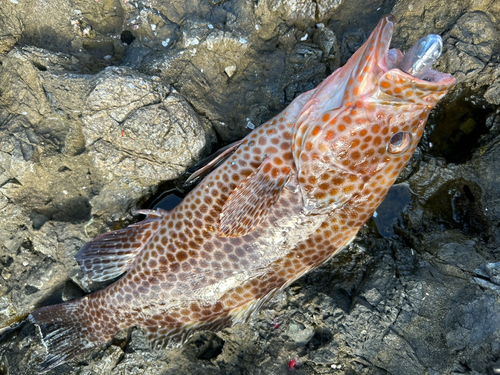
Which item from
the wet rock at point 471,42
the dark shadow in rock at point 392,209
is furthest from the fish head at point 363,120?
the wet rock at point 471,42

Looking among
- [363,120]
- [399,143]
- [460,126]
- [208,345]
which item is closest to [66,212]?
[208,345]

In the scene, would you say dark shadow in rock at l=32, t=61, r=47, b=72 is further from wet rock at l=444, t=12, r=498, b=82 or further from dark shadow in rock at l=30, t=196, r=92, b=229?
wet rock at l=444, t=12, r=498, b=82

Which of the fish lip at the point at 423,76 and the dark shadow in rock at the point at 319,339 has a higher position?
the fish lip at the point at 423,76

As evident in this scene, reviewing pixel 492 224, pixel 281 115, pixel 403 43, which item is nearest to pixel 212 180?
pixel 281 115

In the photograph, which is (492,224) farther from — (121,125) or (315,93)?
(121,125)

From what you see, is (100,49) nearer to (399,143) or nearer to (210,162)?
(210,162)

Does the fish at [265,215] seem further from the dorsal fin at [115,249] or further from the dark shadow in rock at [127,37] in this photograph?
the dark shadow in rock at [127,37]

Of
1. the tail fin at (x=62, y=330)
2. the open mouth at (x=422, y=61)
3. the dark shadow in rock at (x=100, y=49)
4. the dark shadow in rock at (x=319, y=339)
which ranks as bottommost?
the dark shadow in rock at (x=319, y=339)
